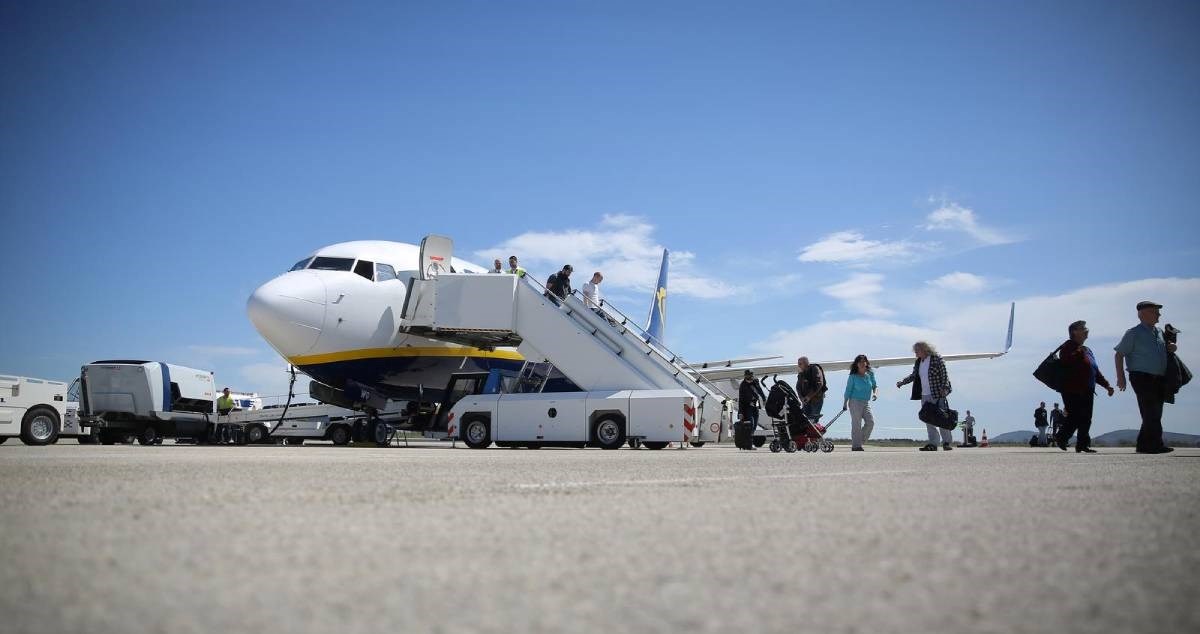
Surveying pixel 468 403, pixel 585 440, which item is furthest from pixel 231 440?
pixel 585 440

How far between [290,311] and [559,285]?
492 cm

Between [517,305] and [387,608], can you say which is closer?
[387,608]

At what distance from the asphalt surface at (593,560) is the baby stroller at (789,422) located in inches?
272

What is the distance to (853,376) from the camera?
1238cm

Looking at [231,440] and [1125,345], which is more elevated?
[1125,345]

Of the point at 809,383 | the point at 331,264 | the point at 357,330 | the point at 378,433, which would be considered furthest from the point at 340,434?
the point at 809,383

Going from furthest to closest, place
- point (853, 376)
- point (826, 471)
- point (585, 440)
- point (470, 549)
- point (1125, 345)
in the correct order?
point (585, 440), point (853, 376), point (1125, 345), point (826, 471), point (470, 549)

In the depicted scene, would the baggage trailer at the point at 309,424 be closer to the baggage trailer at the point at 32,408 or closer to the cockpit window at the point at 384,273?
the cockpit window at the point at 384,273

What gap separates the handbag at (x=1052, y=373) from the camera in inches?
400

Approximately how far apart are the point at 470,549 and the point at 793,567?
0.90 metres

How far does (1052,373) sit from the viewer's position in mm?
10195

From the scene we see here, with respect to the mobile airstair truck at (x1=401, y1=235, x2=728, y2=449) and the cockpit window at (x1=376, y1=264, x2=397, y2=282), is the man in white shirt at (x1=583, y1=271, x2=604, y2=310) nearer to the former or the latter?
the mobile airstair truck at (x1=401, y1=235, x2=728, y2=449)

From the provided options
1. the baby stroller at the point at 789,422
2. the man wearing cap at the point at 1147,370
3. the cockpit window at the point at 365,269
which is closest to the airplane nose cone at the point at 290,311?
the cockpit window at the point at 365,269

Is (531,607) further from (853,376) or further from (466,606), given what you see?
(853,376)
